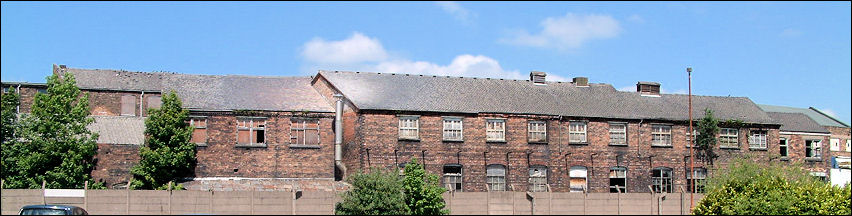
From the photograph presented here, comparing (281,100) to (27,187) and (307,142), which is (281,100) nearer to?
(307,142)

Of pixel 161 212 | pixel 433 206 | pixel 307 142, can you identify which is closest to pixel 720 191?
pixel 433 206

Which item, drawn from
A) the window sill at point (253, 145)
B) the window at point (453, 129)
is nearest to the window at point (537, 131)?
the window at point (453, 129)

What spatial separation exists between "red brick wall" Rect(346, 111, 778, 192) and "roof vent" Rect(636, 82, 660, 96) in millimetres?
3372

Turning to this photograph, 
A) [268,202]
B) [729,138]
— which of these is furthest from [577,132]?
[268,202]

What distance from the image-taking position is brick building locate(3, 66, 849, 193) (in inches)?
1772

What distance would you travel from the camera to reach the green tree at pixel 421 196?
39.4m

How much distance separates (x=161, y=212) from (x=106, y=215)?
211 centimetres

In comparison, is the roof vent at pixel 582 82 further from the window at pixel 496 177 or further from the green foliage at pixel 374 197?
the green foliage at pixel 374 197

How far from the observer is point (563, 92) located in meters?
51.8

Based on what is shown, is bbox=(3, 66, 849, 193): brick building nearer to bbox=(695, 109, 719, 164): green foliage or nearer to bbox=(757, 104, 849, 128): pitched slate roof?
bbox=(695, 109, 719, 164): green foliage

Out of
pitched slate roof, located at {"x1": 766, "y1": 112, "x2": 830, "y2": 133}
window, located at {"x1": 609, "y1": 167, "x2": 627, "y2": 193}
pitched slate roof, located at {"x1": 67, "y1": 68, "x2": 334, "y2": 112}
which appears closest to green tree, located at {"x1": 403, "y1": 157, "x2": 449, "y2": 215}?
pitched slate roof, located at {"x1": 67, "y1": 68, "x2": 334, "y2": 112}

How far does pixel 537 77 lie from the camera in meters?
52.6

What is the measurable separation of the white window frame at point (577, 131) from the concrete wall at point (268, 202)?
6.41 m

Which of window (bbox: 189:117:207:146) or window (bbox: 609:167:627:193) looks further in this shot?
window (bbox: 609:167:627:193)
